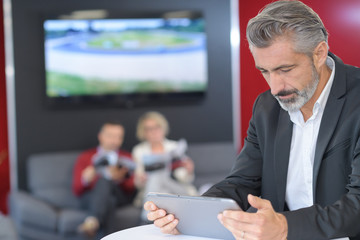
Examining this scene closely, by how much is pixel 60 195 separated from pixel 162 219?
3.48m

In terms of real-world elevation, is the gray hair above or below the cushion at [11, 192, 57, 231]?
above

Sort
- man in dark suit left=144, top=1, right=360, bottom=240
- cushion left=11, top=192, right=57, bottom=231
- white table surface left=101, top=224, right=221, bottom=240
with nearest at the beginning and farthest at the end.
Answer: man in dark suit left=144, top=1, right=360, bottom=240 < white table surface left=101, top=224, right=221, bottom=240 < cushion left=11, top=192, right=57, bottom=231

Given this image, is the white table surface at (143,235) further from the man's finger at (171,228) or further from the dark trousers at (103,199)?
the dark trousers at (103,199)

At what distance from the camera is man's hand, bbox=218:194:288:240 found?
1.62 metres

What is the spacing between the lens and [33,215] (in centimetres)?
485

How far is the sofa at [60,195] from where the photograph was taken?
4867 mm

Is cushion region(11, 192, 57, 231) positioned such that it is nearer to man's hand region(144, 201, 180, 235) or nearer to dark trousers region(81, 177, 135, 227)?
dark trousers region(81, 177, 135, 227)

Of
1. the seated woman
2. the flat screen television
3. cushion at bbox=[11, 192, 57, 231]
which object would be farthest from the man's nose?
the flat screen television

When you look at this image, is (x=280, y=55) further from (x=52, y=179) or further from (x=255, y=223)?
(x=52, y=179)

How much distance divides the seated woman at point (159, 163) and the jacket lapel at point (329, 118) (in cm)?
305

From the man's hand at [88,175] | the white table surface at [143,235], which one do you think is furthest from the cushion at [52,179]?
the white table surface at [143,235]

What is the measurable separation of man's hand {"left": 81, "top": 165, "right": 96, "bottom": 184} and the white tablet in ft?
10.7

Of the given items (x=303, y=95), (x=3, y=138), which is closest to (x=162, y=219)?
(x=303, y=95)

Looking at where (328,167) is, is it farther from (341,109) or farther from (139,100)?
(139,100)
